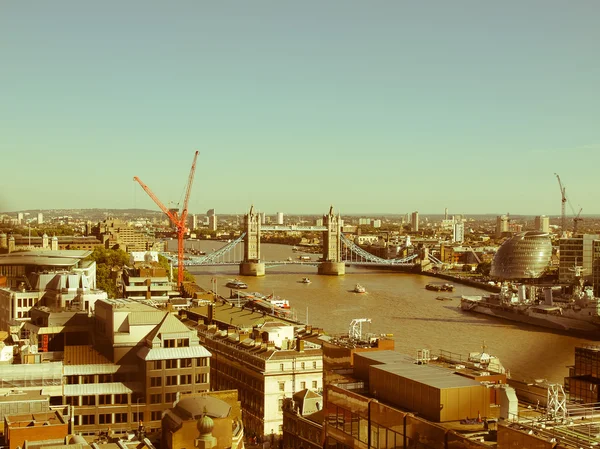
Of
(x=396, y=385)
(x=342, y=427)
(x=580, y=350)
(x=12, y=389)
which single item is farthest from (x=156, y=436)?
(x=580, y=350)

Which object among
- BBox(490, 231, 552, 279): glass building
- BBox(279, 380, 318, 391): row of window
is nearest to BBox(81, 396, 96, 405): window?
BBox(279, 380, 318, 391): row of window

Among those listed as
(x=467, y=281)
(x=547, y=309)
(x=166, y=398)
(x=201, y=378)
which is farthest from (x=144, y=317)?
(x=467, y=281)

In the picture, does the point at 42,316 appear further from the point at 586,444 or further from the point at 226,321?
the point at 586,444

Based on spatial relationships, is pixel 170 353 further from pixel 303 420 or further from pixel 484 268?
pixel 484 268

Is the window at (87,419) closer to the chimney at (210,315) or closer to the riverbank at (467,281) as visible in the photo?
the chimney at (210,315)

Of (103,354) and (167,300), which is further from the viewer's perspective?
(167,300)

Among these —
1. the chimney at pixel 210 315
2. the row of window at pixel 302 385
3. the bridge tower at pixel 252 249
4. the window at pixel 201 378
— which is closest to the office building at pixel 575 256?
the bridge tower at pixel 252 249
